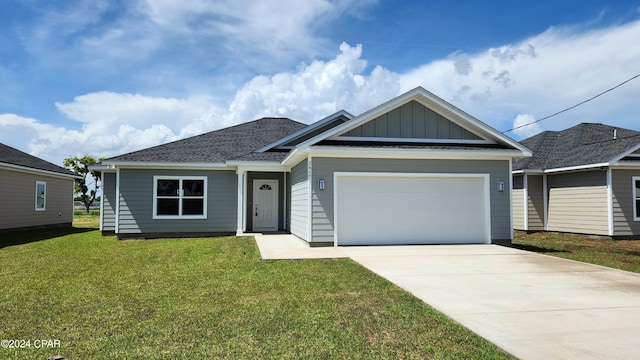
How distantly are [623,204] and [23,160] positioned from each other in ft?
81.4

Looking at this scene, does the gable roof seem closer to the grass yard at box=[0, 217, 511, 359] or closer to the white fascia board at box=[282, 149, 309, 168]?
the white fascia board at box=[282, 149, 309, 168]

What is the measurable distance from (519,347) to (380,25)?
1159 centimetres

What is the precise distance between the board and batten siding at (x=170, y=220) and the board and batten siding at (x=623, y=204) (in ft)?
45.1

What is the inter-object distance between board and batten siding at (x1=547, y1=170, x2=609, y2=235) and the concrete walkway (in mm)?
6498

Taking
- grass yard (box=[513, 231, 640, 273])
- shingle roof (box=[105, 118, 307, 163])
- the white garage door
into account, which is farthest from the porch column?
grass yard (box=[513, 231, 640, 273])

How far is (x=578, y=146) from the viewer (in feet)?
56.6

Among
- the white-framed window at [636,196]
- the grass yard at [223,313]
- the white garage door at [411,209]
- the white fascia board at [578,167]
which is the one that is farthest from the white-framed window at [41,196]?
the white-framed window at [636,196]

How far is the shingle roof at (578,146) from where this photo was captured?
14.8m

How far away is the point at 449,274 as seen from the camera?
7.39 metres

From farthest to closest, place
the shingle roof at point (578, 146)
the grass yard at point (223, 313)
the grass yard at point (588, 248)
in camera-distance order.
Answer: the shingle roof at point (578, 146) → the grass yard at point (588, 248) → the grass yard at point (223, 313)

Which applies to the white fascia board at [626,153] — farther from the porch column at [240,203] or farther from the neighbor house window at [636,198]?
the porch column at [240,203]

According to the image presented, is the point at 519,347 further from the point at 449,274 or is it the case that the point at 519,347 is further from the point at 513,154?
the point at 513,154

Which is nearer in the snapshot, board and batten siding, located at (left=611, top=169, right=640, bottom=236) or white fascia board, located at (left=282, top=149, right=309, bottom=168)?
white fascia board, located at (left=282, top=149, right=309, bottom=168)

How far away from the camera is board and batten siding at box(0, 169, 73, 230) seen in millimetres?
16364
